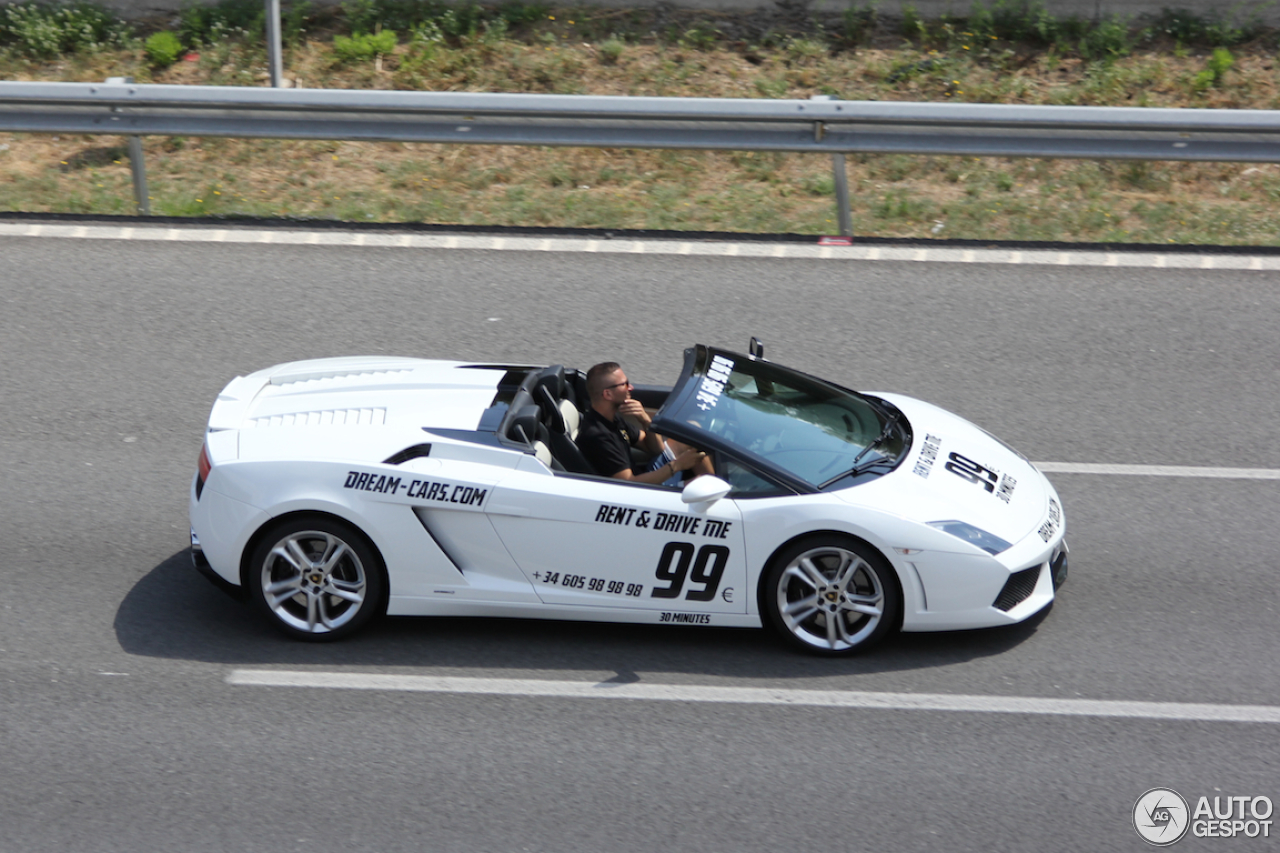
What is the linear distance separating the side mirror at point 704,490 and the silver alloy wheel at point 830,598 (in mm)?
452

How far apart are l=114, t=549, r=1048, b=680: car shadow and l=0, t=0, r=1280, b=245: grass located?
196 inches

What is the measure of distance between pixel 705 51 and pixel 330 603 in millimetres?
8961

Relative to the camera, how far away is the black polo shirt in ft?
20.5

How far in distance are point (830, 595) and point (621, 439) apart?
1265 mm

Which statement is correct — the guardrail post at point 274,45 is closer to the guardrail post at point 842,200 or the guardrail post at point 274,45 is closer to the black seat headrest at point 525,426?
the guardrail post at point 842,200

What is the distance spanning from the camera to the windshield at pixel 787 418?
240 inches

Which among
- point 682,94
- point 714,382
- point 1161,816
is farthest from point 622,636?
point 682,94

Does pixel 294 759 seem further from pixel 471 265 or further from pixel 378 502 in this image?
pixel 471 265

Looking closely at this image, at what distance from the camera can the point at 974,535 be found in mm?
5895

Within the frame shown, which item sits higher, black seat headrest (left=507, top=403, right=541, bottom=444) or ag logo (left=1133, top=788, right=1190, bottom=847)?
black seat headrest (left=507, top=403, right=541, bottom=444)

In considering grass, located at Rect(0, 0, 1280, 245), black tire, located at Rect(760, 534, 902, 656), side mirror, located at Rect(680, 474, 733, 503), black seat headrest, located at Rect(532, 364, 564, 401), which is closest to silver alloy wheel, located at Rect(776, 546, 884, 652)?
black tire, located at Rect(760, 534, 902, 656)

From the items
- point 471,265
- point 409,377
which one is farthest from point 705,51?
point 409,377

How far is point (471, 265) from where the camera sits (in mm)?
9867

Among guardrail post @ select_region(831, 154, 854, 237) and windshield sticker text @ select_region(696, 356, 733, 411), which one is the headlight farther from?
guardrail post @ select_region(831, 154, 854, 237)
